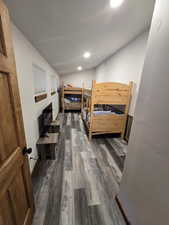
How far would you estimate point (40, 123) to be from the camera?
6.73 feet

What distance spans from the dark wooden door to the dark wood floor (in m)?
0.45

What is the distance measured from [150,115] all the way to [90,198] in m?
1.38

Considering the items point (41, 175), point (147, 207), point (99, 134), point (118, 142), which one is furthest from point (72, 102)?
point (147, 207)

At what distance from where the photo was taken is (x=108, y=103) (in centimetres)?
261

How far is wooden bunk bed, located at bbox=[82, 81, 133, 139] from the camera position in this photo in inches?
98.0

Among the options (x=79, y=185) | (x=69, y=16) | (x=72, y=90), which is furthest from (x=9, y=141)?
(x=72, y=90)

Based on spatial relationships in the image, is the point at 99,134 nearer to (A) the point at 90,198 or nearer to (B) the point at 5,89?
(A) the point at 90,198

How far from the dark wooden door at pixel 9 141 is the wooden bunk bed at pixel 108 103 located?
183 centimetres

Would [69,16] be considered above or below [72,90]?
above

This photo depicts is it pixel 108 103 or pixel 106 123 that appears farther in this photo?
pixel 106 123

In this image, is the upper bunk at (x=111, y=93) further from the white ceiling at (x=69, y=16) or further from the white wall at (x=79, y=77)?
the white wall at (x=79, y=77)

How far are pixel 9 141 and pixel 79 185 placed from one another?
1.35 m

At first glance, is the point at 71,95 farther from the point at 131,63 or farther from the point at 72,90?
the point at 131,63

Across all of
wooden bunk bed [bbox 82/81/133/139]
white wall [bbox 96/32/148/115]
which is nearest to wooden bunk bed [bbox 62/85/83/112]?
white wall [bbox 96/32/148/115]
